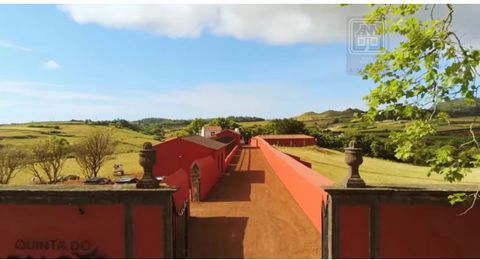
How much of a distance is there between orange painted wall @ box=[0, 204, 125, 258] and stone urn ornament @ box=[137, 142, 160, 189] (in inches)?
28.5

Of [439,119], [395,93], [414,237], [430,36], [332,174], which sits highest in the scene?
[430,36]

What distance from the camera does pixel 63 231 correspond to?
891 cm

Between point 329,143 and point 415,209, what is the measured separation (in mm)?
75972

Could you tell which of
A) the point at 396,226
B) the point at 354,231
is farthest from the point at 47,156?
the point at 396,226

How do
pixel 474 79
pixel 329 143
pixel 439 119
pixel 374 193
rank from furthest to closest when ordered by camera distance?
1. pixel 329 143
2. pixel 374 193
3. pixel 439 119
4. pixel 474 79

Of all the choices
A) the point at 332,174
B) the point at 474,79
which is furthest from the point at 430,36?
the point at 332,174

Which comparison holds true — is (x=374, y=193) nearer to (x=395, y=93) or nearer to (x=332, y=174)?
(x=395, y=93)

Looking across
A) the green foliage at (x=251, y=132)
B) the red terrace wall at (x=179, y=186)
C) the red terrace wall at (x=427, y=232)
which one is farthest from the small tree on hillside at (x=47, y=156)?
the green foliage at (x=251, y=132)

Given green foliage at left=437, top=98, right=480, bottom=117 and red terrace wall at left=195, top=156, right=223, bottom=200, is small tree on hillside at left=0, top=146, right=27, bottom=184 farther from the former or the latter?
green foliage at left=437, top=98, right=480, bottom=117

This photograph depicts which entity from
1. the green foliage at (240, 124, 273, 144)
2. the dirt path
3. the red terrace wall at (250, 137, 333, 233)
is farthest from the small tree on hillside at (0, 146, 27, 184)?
the green foliage at (240, 124, 273, 144)

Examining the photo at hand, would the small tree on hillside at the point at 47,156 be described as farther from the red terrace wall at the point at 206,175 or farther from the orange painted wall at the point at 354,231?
the orange painted wall at the point at 354,231

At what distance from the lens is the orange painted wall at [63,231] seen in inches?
348

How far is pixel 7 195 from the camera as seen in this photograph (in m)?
8.96

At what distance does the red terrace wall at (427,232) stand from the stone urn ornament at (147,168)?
5.17 meters
